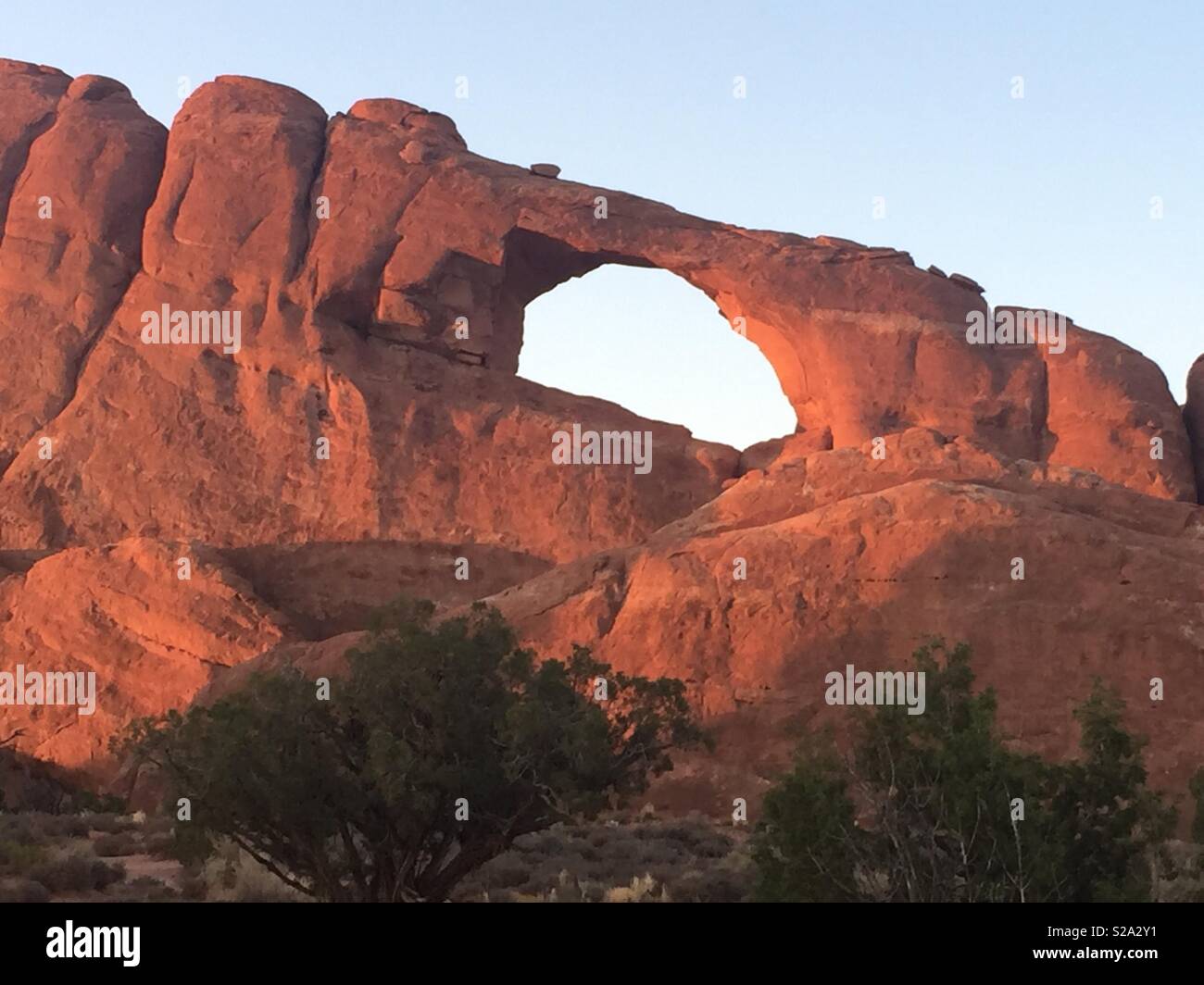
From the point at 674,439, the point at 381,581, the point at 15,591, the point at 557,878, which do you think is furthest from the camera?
the point at 674,439

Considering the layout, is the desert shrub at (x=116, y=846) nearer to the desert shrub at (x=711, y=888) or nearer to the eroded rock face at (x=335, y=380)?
the desert shrub at (x=711, y=888)

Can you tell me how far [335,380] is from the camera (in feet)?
143

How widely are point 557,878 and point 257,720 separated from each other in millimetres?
4698

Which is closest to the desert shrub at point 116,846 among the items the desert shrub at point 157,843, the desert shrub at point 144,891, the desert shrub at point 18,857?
the desert shrub at point 157,843

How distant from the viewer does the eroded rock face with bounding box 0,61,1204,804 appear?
1553 inches

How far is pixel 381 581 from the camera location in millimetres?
41125

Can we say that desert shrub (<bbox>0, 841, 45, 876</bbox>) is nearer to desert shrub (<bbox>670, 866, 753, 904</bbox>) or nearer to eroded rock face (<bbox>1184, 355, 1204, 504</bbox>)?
desert shrub (<bbox>670, 866, 753, 904</bbox>)

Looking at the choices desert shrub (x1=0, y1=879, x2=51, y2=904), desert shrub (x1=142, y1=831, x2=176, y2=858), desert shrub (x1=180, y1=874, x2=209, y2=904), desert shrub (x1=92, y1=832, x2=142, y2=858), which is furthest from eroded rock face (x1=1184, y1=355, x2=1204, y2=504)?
desert shrub (x1=0, y1=879, x2=51, y2=904)

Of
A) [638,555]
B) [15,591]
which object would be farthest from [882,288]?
[15,591]

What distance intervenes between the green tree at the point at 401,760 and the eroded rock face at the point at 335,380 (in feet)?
61.8

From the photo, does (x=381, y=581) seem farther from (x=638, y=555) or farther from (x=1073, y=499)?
(x=1073, y=499)

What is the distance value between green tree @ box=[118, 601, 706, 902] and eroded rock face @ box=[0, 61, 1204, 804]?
18848 millimetres

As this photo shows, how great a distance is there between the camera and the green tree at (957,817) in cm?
1473

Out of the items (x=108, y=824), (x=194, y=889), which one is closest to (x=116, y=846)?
(x=108, y=824)
